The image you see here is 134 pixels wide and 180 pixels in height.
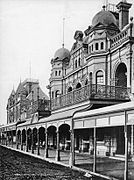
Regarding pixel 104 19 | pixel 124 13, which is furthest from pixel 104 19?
pixel 124 13

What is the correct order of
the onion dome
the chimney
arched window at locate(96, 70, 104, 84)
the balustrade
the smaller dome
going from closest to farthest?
the balustrade → arched window at locate(96, 70, 104, 84) → the onion dome → the chimney → the smaller dome

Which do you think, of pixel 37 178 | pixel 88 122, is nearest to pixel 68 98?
pixel 88 122

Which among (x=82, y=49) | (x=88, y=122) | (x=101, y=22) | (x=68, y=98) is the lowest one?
(x=88, y=122)

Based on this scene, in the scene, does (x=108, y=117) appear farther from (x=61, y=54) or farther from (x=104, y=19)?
(x=61, y=54)

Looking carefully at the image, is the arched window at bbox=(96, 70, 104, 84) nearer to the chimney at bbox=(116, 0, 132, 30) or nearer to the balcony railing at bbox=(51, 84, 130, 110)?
the chimney at bbox=(116, 0, 132, 30)

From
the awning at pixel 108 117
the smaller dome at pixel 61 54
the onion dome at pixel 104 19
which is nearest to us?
the awning at pixel 108 117

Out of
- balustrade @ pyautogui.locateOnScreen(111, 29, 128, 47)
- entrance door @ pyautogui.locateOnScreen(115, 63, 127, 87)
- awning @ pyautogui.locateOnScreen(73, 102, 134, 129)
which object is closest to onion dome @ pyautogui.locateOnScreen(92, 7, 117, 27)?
balustrade @ pyautogui.locateOnScreen(111, 29, 128, 47)

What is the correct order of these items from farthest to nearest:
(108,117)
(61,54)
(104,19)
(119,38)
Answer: (61,54) < (104,19) < (119,38) < (108,117)

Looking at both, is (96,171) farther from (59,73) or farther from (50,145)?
(59,73)

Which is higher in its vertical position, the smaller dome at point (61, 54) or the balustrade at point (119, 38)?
the smaller dome at point (61, 54)

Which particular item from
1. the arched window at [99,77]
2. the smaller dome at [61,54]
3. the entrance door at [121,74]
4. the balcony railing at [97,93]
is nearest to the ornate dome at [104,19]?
the arched window at [99,77]

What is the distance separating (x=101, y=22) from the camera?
24.1m

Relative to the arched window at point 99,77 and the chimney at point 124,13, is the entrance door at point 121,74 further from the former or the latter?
the chimney at point 124,13

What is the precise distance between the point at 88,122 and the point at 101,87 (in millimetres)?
5247
